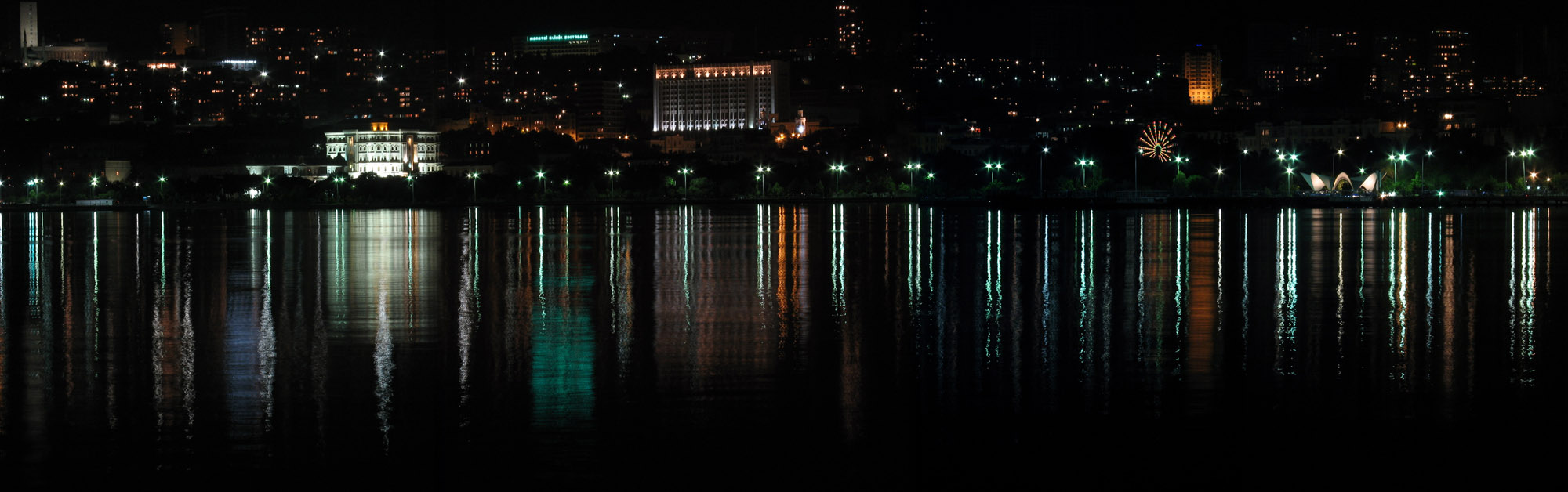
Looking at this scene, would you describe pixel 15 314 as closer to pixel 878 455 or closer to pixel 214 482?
pixel 214 482

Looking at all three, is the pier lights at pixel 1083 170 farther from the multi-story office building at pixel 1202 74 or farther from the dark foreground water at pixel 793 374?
the multi-story office building at pixel 1202 74

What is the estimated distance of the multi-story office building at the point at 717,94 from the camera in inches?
3497

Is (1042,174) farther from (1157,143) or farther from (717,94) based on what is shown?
(717,94)

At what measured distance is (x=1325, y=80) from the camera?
88.0 m

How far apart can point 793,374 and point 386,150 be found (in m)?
67.8

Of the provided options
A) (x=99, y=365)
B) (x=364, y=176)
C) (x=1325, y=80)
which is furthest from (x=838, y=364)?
(x=1325, y=80)

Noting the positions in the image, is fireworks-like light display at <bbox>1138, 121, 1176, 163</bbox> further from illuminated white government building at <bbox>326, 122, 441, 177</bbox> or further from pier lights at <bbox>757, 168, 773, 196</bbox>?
illuminated white government building at <bbox>326, 122, 441, 177</bbox>

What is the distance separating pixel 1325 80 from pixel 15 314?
8657cm

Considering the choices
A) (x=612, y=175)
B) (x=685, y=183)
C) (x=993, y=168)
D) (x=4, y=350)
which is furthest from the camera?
(x=685, y=183)

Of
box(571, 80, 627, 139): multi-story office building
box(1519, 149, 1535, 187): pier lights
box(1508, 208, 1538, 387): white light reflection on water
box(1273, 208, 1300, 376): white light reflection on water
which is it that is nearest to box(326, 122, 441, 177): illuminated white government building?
box(571, 80, 627, 139): multi-story office building

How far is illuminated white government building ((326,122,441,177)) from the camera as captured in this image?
71.6m

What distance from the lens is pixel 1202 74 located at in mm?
93000

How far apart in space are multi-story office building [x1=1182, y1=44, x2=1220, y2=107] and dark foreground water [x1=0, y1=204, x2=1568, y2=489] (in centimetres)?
7913

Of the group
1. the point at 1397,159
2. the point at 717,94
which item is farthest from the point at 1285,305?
the point at 717,94
